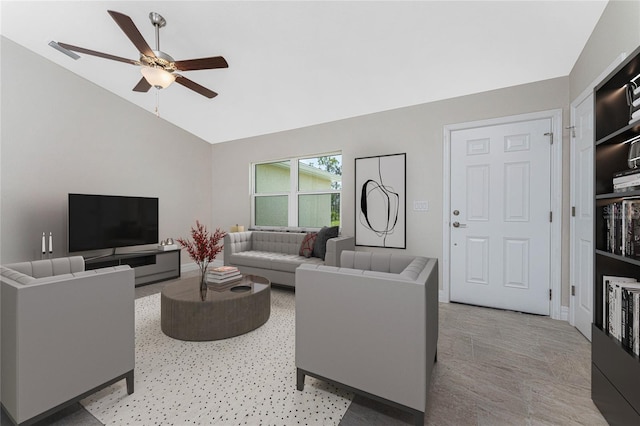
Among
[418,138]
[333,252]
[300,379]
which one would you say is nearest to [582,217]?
[418,138]

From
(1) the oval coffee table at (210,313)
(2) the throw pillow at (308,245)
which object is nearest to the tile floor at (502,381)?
(1) the oval coffee table at (210,313)

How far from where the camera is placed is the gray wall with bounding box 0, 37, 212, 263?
328 cm

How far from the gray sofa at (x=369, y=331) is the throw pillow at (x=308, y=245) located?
2.36 m

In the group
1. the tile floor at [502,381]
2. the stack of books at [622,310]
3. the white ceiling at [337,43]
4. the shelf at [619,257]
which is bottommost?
the tile floor at [502,381]

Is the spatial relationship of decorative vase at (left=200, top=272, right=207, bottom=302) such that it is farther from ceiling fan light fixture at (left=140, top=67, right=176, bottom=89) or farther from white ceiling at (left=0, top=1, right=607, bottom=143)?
white ceiling at (left=0, top=1, right=607, bottom=143)

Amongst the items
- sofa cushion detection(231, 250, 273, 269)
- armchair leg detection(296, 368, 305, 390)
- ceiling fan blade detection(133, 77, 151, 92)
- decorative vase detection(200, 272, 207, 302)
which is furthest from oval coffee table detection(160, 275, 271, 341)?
ceiling fan blade detection(133, 77, 151, 92)

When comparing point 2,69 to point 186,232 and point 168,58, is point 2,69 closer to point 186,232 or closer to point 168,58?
point 168,58

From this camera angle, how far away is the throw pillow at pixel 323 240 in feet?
12.7

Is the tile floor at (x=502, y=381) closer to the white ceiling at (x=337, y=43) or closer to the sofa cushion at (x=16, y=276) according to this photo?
the sofa cushion at (x=16, y=276)

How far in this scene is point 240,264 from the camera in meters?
4.25

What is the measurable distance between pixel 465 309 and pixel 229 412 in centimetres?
269

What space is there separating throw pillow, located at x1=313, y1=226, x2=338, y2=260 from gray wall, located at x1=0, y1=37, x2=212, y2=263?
2.78m

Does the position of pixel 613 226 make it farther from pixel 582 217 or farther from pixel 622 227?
pixel 582 217

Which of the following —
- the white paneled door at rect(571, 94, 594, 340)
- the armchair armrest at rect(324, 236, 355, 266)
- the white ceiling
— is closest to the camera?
the white ceiling
